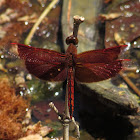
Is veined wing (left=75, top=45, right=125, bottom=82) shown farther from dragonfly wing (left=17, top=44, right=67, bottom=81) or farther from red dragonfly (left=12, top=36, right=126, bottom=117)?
dragonfly wing (left=17, top=44, right=67, bottom=81)

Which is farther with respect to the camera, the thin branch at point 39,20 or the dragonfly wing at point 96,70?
the thin branch at point 39,20

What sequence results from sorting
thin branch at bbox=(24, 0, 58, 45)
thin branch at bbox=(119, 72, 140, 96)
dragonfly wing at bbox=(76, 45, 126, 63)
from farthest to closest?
thin branch at bbox=(24, 0, 58, 45) < thin branch at bbox=(119, 72, 140, 96) < dragonfly wing at bbox=(76, 45, 126, 63)

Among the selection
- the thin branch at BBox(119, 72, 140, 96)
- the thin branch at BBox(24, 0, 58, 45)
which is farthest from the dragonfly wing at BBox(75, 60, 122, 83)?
the thin branch at BBox(24, 0, 58, 45)

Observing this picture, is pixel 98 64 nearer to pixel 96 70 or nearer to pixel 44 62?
pixel 96 70

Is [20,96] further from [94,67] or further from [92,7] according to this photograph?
[92,7]

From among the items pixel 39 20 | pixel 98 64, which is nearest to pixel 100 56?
pixel 98 64

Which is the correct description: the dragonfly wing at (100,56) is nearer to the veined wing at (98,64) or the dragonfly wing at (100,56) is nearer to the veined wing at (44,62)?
the veined wing at (98,64)

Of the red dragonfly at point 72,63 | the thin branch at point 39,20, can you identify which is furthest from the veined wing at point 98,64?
the thin branch at point 39,20
